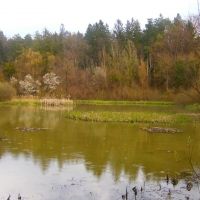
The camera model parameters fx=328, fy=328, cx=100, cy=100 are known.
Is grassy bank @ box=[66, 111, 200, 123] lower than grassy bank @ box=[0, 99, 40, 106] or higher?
lower

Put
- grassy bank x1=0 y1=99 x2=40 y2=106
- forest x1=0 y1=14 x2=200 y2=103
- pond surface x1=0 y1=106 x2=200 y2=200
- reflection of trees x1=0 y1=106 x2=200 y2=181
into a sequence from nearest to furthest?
pond surface x1=0 y1=106 x2=200 y2=200 < reflection of trees x1=0 y1=106 x2=200 y2=181 < grassy bank x1=0 y1=99 x2=40 y2=106 < forest x1=0 y1=14 x2=200 y2=103

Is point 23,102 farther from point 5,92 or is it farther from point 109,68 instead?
point 109,68

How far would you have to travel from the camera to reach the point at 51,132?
49.6 ft

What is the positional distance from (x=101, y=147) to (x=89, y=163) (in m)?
2.58

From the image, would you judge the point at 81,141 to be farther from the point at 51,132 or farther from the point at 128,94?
the point at 128,94

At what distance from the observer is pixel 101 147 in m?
11.9

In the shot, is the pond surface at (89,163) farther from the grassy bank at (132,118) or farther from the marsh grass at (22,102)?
the marsh grass at (22,102)

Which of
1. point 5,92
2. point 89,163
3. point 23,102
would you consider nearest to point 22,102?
point 23,102

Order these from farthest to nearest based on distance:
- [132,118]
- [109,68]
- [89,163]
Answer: [109,68] < [132,118] < [89,163]

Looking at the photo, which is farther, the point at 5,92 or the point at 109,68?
the point at 109,68

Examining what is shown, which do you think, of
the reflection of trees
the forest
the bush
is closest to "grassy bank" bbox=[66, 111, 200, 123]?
the reflection of trees

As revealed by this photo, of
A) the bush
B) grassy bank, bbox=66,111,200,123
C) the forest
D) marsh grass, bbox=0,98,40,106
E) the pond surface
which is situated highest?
the forest

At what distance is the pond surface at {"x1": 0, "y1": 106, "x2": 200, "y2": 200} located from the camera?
703cm

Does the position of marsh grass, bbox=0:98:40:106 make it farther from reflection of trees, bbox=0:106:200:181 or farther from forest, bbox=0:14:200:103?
reflection of trees, bbox=0:106:200:181
